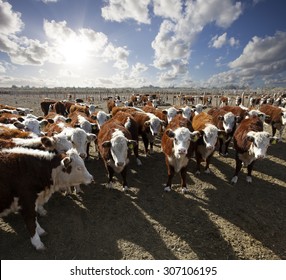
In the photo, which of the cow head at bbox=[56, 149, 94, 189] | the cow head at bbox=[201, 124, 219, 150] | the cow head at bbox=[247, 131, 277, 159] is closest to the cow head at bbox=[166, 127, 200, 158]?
the cow head at bbox=[201, 124, 219, 150]

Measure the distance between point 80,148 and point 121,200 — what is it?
1.92 m

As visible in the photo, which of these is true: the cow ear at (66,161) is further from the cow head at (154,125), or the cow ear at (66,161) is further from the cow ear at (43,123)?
the cow head at (154,125)

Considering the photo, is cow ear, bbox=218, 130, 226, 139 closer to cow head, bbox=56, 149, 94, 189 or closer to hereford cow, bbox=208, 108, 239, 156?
hereford cow, bbox=208, 108, 239, 156

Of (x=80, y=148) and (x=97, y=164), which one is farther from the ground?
(x=80, y=148)

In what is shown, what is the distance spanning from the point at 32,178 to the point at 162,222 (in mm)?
2963

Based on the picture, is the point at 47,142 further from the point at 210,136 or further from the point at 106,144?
the point at 210,136

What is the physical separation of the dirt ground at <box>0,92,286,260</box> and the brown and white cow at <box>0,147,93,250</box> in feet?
1.94

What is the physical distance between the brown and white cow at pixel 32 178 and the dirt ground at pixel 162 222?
0.59 meters

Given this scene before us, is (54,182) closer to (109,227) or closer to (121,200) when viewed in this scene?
(109,227)

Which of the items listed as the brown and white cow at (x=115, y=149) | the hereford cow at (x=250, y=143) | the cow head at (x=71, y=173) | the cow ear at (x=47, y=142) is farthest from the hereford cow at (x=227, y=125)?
the cow ear at (x=47, y=142)

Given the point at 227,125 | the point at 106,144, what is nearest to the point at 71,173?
the point at 106,144

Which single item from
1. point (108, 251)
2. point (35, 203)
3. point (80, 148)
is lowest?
point (108, 251)
